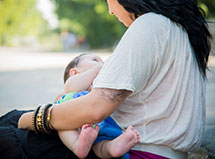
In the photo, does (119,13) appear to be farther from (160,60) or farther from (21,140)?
(21,140)

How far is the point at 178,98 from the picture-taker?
1.49 metres

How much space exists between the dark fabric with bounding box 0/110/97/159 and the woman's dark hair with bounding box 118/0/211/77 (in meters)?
0.67

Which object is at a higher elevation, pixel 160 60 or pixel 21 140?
pixel 160 60

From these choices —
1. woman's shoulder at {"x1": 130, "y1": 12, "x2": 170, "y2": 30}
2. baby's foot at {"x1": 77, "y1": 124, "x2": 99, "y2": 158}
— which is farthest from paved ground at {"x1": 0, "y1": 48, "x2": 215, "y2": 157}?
baby's foot at {"x1": 77, "y1": 124, "x2": 99, "y2": 158}

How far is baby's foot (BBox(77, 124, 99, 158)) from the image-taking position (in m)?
1.44

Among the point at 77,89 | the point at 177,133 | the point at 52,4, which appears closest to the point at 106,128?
the point at 177,133

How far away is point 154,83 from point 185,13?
340 mm

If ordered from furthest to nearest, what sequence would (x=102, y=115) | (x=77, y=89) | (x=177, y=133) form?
(x=77, y=89) → (x=177, y=133) → (x=102, y=115)

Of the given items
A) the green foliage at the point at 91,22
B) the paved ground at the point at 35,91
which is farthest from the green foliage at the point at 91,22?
the paved ground at the point at 35,91

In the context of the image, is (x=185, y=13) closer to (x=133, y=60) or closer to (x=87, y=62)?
(x=133, y=60)

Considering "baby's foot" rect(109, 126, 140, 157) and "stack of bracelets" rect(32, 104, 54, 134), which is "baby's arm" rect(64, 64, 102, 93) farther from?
"baby's foot" rect(109, 126, 140, 157)

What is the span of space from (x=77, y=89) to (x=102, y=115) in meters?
0.58

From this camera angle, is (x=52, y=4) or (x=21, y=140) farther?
(x=52, y=4)

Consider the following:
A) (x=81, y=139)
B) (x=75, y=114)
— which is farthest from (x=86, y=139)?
(x=75, y=114)
